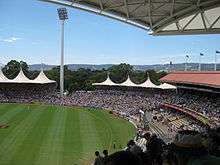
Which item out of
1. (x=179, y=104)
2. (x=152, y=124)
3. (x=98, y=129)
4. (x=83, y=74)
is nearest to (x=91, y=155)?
(x=98, y=129)

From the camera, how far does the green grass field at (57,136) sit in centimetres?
2656

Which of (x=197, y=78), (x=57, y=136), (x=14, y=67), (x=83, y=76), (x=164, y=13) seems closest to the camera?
(x=164, y=13)

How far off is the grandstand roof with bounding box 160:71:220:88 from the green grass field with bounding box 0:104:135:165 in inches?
325

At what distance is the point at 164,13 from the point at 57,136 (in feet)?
61.4

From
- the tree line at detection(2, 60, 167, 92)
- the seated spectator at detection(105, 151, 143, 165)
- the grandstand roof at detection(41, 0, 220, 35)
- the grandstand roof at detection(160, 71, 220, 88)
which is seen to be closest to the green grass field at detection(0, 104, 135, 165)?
the grandstand roof at detection(160, 71, 220, 88)

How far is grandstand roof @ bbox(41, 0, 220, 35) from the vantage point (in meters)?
17.3

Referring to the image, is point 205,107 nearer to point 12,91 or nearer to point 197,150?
point 197,150

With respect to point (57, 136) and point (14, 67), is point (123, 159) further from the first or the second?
point (14, 67)

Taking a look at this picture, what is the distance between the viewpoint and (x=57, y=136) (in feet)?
113

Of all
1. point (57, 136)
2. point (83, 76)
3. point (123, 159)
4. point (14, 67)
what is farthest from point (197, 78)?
point (14, 67)

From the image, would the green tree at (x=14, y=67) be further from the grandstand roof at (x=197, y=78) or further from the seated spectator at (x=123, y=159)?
the seated spectator at (x=123, y=159)

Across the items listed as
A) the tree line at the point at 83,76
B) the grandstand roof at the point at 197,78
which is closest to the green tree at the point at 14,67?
the tree line at the point at 83,76

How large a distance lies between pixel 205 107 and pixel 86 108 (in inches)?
972

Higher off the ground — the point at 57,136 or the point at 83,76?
the point at 83,76
